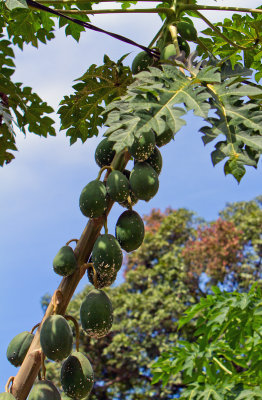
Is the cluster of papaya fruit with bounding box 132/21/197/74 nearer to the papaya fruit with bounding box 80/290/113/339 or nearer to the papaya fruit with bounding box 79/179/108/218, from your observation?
the papaya fruit with bounding box 79/179/108/218

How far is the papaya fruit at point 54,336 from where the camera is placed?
132 centimetres

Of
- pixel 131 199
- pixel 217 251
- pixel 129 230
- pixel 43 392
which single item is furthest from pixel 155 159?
pixel 217 251

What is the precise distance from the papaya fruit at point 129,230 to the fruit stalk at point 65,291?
0.06 m

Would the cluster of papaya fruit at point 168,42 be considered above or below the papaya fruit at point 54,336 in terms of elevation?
above

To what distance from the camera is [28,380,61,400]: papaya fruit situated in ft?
4.38

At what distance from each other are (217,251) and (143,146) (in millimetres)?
13253

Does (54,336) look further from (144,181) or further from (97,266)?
(144,181)

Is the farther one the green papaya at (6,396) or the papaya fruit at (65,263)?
the papaya fruit at (65,263)

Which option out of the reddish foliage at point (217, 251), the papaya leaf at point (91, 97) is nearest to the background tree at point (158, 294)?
the reddish foliage at point (217, 251)

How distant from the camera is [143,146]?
1487 mm

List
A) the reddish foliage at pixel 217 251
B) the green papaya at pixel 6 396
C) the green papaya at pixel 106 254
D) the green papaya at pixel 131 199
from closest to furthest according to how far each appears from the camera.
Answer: the green papaya at pixel 6 396 → the green papaya at pixel 106 254 → the green papaya at pixel 131 199 → the reddish foliage at pixel 217 251

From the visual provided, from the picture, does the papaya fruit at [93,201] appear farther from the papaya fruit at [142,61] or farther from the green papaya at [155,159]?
the papaya fruit at [142,61]

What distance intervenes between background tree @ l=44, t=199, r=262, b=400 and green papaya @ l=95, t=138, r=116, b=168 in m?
11.3

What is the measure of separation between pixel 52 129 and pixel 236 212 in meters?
13.7
